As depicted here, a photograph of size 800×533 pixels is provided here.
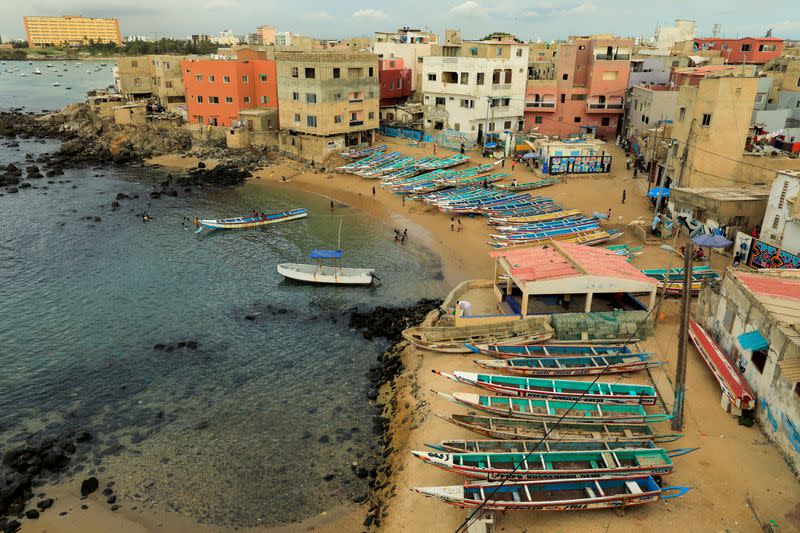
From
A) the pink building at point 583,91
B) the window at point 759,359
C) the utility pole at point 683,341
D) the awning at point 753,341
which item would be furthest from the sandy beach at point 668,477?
the pink building at point 583,91

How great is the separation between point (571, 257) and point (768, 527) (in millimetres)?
13156

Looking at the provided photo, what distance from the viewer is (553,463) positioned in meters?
16.2

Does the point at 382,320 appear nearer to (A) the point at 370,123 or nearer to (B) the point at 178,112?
(A) the point at 370,123

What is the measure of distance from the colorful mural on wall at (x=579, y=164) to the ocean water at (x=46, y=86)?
101 metres

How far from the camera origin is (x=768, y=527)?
45.8ft

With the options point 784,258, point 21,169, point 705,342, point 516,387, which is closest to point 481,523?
point 516,387

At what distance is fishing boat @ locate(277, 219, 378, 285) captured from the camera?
110ft

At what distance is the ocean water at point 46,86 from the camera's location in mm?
114438

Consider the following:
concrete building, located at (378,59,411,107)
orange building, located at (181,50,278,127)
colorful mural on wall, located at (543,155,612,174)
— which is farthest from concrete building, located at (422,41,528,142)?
orange building, located at (181,50,278,127)

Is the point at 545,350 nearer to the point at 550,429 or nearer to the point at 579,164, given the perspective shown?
the point at 550,429

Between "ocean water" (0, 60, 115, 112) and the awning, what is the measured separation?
12098 centimetres

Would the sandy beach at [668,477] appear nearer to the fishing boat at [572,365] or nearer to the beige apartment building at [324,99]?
the fishing boat at [572,365]

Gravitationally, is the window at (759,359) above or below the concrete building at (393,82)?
below

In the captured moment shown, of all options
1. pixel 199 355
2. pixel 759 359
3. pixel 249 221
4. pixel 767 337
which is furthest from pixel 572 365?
pixel 249 221
